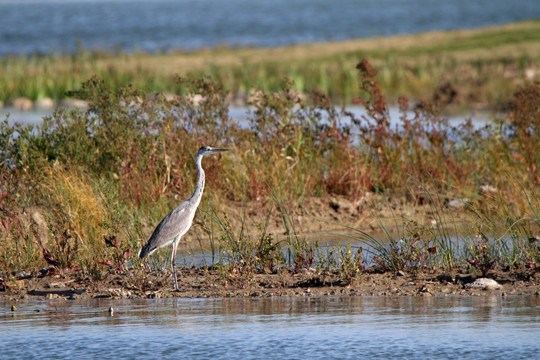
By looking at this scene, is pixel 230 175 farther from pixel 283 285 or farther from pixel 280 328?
pixel 280 328

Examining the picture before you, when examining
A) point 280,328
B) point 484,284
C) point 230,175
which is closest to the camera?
point 280,328

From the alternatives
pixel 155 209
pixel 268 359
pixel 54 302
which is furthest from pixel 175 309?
pixel 155 209

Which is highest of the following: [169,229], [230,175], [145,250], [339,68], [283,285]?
[339,68]

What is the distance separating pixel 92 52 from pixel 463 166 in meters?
36.5

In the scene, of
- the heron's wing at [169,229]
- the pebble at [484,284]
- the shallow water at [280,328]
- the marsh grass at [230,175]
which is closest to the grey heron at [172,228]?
the heron's wing at [169,229]

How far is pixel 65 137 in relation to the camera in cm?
1202

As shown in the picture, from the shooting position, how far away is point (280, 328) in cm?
696

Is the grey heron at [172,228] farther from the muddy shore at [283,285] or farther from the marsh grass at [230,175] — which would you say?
the marsh grass at [230,175]

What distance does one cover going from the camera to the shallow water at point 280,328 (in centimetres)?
634

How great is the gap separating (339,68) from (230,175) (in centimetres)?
2332

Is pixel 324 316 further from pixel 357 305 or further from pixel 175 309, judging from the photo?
pixel 175 309

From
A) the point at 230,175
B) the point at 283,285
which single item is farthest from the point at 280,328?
the point at 230,175

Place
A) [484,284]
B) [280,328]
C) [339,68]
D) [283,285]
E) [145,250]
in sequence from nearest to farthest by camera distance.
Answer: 1. [280,328]
2. [484,284]
3. [283,285]
4. [145,250]
5. [339,68]

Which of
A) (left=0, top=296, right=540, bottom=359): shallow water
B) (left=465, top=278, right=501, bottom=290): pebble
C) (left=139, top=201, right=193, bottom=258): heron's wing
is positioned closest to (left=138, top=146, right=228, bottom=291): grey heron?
(left=139, top=201, right=193, bottom=258): heron's wing
